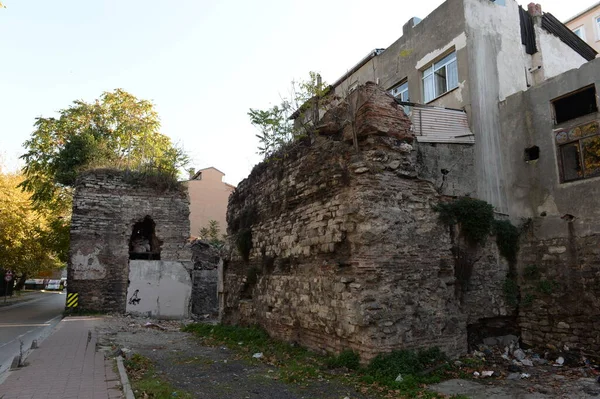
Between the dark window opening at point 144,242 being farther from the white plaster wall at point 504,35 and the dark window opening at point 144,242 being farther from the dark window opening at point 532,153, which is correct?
the dark window opening at point 532,153

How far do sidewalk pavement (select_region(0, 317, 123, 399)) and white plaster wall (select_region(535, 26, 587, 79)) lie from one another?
12692 mm

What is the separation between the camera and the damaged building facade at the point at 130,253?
1777cm

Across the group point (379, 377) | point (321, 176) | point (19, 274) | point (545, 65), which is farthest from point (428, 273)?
point (19, 274)

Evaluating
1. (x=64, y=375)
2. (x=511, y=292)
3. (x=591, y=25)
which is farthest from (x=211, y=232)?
(x=511, y=292)

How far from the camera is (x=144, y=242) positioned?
66.5 feet

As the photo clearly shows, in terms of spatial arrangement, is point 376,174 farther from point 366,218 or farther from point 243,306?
point 243,306

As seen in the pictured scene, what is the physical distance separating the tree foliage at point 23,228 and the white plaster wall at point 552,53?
24883 millimetres

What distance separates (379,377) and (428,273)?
7.14ft

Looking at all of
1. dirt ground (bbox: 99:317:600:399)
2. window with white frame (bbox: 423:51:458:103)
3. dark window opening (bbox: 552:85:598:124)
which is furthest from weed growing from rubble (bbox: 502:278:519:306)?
window with white frame (bbox: 423:51:458:103)

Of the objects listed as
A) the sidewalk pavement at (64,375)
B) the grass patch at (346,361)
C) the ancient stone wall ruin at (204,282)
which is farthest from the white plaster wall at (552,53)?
the ancient stone wall ruin at (204,282)

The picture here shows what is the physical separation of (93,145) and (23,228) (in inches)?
264

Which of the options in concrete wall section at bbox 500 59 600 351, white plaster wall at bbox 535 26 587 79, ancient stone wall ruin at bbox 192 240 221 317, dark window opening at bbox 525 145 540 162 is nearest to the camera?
concrete wall section at bbox 500 59 600 351

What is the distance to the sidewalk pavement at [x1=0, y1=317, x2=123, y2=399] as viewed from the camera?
600cm

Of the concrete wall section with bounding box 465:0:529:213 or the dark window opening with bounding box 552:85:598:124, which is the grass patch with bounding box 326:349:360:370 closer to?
the concrete wall section with bounding box 465:0:529:213
